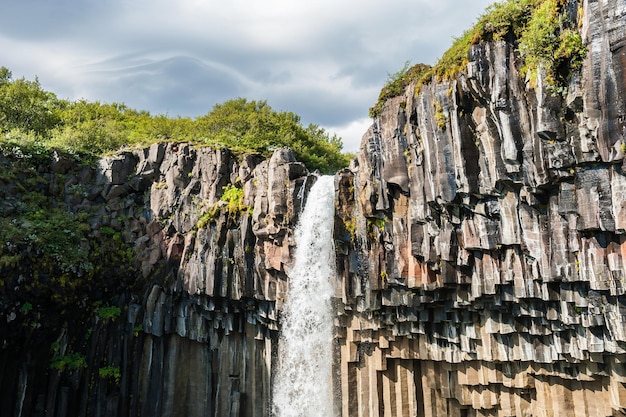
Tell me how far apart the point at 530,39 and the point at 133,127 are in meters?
28.7

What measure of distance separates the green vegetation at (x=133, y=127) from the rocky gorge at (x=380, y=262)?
2472 millimetres

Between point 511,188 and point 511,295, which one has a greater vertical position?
point 511,188

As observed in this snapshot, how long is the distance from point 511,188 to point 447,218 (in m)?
1.86

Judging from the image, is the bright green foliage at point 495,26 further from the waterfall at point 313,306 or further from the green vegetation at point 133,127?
the green vegetation at point 133,127

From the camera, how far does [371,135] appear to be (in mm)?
14359

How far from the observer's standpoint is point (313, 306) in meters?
16.3

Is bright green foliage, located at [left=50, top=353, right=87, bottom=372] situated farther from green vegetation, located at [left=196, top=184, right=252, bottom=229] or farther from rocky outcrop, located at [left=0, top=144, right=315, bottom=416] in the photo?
green vegetation, located at [left=196, top=184, right=252, bottom=229]

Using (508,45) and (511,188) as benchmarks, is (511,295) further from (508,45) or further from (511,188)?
(508,45)

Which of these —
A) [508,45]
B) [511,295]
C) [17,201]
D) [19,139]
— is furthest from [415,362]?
[19,139]

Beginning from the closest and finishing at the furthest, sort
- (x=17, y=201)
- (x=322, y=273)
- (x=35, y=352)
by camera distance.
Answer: (x=322, y=273) → (x=35, y=352) → (x=17, y=201)

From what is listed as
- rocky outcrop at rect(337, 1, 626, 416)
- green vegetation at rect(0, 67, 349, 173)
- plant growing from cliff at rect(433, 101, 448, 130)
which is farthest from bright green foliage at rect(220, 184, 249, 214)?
plant growing from cliff at rect(433, 101, 448, 130)

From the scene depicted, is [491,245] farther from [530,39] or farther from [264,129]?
[264,129]

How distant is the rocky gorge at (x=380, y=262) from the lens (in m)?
9.80

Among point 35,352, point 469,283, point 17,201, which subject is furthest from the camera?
point 17,201
